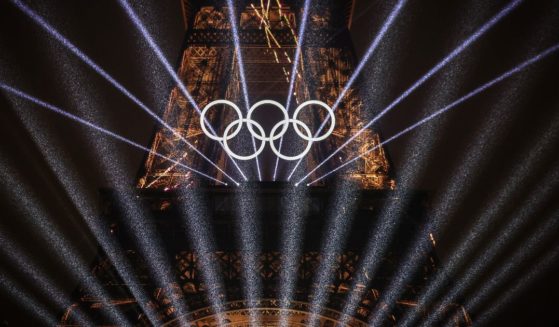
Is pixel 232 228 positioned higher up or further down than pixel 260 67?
further down

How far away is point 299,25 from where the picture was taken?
17016mm

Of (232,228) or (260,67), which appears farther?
(260,67)

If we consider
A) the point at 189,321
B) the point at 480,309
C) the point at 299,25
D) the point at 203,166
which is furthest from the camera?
the point at 299,25

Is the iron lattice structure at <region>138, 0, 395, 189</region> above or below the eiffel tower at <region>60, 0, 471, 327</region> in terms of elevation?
above

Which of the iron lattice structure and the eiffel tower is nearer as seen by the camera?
the eiffel tower

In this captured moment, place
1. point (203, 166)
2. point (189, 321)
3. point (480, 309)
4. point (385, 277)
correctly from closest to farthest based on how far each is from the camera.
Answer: point (189, 321) < point (385, 277) < point (480, 309) < point (203, 166)

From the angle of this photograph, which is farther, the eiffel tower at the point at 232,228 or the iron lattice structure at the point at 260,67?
the iron lattice structure at the point at 260,67

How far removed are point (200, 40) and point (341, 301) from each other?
1019cm

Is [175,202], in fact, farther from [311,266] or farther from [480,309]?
[480,309]

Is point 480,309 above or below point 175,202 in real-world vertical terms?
below

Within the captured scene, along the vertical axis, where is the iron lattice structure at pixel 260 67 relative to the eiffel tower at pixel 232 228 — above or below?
above

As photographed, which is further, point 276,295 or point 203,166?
point 203,166

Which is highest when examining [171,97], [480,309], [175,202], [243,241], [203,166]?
[171,97]

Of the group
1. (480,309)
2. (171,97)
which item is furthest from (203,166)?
(480,309)
